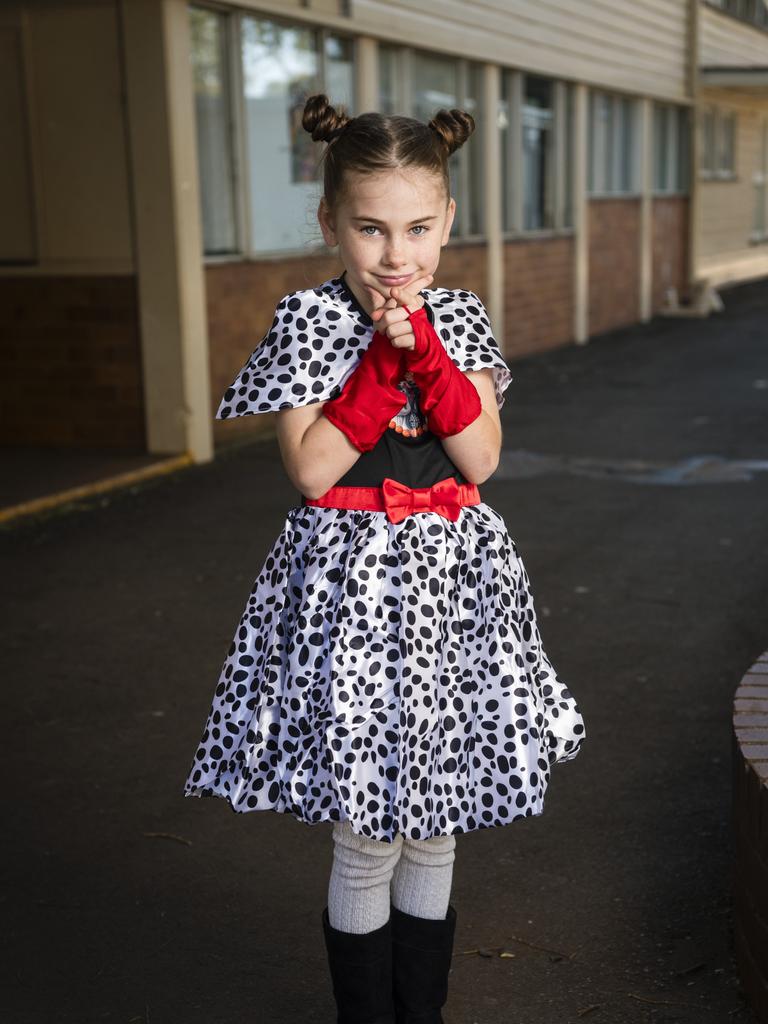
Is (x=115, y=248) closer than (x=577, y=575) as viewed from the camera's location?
No

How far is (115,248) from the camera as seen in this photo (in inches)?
367

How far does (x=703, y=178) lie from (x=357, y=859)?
78.0 feet

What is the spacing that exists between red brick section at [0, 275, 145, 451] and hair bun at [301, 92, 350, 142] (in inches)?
277

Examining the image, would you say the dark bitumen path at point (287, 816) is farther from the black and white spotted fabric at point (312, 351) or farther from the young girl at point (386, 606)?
the black and white spotted fabric at point (312, 351)

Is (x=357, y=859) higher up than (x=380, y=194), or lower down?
lower down

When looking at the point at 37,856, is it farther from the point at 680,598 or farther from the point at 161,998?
the point at 680,598

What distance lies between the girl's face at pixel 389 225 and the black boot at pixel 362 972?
3.70ft

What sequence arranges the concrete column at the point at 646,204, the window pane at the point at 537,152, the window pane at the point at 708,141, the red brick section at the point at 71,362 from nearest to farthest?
the red brick section at the point at 71,362
the window pane at the point at 537,152
the concrete column at the point at 646,204
the window pane at the point at 708,141

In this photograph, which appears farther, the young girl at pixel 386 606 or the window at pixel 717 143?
the window at pixel 717 143

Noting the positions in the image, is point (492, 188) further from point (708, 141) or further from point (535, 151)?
point (708, 141)

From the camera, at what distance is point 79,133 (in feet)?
30.3

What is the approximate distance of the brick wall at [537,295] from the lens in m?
15.5

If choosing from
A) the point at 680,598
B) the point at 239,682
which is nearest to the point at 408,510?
the point at 239,682

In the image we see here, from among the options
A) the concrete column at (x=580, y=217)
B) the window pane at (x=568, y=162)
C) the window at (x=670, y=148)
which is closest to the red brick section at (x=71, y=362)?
the window pane at (x=568, y=162)
